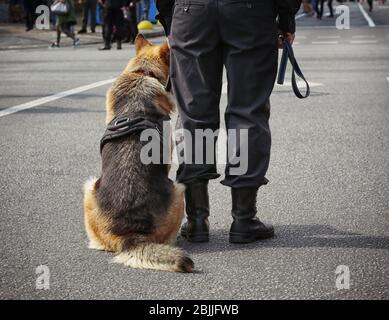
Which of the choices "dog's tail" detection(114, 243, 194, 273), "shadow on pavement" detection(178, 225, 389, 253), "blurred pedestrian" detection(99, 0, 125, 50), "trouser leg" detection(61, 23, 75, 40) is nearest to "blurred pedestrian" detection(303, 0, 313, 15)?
"trouser leg" detection(61, 23, 75, 40)

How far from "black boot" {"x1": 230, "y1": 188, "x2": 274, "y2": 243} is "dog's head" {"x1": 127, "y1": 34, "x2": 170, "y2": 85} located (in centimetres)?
81

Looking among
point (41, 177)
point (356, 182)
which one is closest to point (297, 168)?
point (356, 182)

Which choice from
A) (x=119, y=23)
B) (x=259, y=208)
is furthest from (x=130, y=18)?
(x=259, y=208)

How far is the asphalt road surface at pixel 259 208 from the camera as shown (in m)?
4.09

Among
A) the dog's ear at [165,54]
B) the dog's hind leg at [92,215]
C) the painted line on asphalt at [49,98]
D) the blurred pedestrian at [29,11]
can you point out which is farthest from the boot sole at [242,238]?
the blurred pedestrian at [29,11]

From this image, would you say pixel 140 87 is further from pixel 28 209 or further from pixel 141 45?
pixel 28 209

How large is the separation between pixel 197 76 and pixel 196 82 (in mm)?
34

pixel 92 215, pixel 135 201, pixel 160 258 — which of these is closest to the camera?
pixel 160 258

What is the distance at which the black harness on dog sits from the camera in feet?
14.9

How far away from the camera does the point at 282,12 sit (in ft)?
15.4

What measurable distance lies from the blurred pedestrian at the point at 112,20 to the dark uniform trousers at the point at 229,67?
16.0 meters

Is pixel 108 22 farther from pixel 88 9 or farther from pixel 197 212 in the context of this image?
pixel 197 212
